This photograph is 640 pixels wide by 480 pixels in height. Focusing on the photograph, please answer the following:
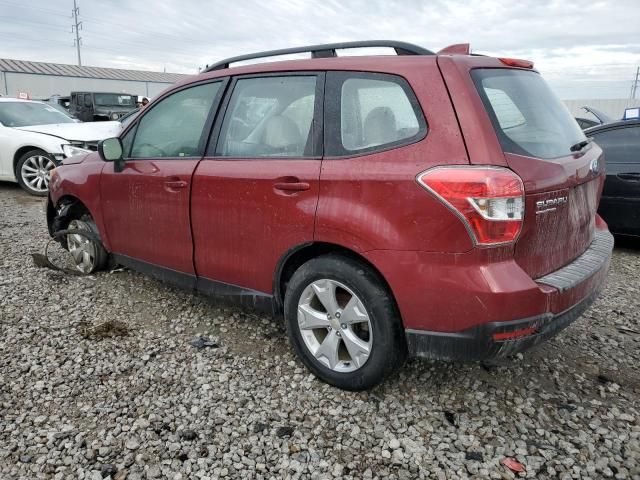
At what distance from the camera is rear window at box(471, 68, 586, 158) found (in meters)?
2.36

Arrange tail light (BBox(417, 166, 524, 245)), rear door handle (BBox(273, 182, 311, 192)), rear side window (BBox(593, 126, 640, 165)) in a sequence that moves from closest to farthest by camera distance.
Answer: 1. tail light (BBox(417, 166, 524, 245))
2. rear door handle (BBox(273, 182, 311, 192))
3. rear side window (BBox(593, 126, 640, 165))

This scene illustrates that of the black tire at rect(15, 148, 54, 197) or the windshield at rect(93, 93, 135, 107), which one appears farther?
the windshield at rect(93, 93, 135, 107)

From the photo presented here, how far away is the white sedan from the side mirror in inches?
194

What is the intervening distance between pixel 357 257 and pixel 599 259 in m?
1.35

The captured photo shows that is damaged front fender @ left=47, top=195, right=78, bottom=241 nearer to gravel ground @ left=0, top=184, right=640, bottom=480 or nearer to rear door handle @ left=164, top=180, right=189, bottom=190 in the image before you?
gravel ground @ left=0, top=184, right=640, bottom=480

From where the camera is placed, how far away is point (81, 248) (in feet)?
14.9

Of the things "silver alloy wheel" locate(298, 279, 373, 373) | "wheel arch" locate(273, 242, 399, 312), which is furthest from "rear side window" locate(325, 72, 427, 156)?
"silver alloy wheel" locate(298, 279, 373, 373)

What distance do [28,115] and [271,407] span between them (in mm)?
8730

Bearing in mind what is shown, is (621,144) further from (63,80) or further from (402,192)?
(63,80)

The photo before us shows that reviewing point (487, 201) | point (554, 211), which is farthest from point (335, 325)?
point (554, 211)

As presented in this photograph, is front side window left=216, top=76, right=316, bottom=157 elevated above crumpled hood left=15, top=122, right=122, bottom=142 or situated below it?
above

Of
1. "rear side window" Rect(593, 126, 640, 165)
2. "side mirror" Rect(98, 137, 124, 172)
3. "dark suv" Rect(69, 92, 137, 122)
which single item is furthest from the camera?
"dark suv" Rect(69, 92, 137, 122)

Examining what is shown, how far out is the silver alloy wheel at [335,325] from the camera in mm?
2605

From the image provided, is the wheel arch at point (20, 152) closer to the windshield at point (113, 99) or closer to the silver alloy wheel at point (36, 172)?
the silver alloy wheel at point (36, 172)
